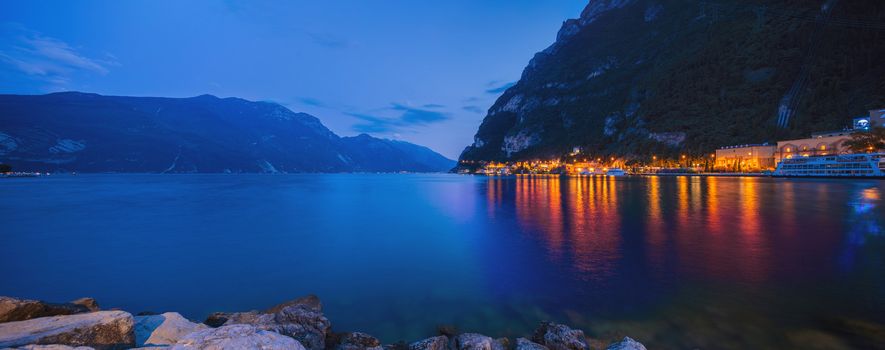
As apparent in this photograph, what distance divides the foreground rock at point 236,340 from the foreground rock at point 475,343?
9.15ft

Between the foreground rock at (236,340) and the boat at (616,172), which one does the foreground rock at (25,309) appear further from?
the boat at (616,172)

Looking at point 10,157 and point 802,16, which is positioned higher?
point 802,16

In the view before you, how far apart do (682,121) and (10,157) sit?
282 m

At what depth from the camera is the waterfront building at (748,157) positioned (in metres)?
99.9

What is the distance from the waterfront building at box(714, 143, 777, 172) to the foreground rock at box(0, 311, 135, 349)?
131423 mm

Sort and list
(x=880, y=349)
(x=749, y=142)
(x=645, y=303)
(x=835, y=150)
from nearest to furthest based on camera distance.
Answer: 1. (x=880, y=349)
2. (x=645, y=303)
3. (x=835, y=150)
4. (x=749, y=142)

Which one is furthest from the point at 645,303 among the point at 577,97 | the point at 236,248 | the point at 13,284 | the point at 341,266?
the point at 577,97

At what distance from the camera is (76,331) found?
5078 millimetres

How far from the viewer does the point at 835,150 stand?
86688mm

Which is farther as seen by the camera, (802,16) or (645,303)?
(802,16)

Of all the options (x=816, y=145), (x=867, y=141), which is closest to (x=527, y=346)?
(x=867, y=141)

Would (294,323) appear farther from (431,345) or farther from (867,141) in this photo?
(867,141)

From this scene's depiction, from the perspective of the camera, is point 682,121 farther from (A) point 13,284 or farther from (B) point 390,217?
(A) point 13,284

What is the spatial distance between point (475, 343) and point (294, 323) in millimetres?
3516
